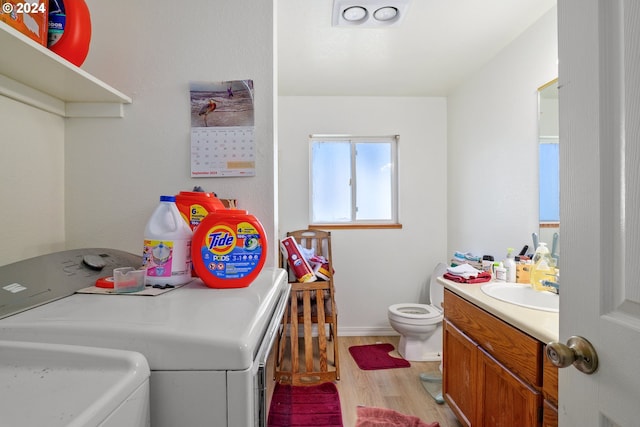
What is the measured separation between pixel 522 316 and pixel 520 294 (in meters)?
0.53

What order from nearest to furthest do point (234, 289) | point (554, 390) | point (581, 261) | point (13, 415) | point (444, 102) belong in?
point (13, 415) < point (581, 261) < point (234, 289) < point (554, 390) < point (444, 102)

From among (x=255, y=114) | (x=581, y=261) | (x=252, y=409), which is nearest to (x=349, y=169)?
(x=255, y=114)

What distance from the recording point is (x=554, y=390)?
990 millimetres

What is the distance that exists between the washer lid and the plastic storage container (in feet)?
0.43

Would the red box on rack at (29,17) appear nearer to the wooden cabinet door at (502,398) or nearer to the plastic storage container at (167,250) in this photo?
the plastic storage container at (167,250)

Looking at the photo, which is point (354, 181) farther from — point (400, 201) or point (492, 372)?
point (492, 372)

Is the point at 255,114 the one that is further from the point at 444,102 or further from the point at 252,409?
the point at 444,102

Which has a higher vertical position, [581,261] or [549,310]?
[581,261]

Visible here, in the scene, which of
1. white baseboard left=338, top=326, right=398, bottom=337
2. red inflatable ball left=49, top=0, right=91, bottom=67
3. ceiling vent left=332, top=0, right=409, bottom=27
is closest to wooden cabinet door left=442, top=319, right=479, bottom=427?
white baseboard left=338, top=326, right=398, bottom=337

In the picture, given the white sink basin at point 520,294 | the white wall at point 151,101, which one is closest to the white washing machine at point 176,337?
the white wall at point 151,101

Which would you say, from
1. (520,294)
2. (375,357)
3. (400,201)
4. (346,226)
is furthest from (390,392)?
(400,201)

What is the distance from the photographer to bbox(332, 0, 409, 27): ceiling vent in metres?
1.59

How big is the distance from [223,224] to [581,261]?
0.81 m

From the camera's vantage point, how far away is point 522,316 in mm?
1153
